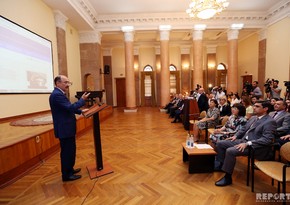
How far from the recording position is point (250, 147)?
2139mm

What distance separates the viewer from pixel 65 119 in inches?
92.7

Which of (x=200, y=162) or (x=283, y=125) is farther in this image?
(x=283, y=125)

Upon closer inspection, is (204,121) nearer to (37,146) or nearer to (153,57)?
(37,146)

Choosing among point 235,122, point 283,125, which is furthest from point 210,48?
point 235,122

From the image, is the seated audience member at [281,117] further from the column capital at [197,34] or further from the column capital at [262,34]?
the column capital at [262,34]

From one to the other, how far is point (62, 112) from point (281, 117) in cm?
371

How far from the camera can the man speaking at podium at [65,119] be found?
225 centimetres

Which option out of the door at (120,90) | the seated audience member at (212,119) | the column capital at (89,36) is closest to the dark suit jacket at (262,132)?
the seated audience member at (212,119)

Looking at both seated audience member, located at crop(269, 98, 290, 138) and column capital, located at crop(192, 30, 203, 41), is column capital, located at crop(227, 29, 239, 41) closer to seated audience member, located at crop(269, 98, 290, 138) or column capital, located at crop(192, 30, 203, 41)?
column capital, located at crop(192, 30, 203, 41)

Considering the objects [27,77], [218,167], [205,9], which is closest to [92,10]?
[27,77]

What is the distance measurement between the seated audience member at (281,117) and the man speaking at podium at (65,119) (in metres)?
3.23

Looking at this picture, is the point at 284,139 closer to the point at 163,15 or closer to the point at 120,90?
the point at 163,15

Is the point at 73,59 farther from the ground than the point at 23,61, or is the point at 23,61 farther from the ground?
the point at 73,59

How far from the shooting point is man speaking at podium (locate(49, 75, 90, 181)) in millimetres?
2247
